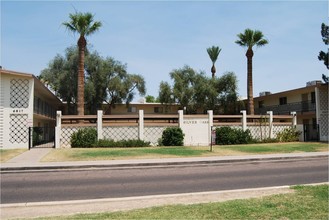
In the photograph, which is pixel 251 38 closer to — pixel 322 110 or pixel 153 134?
pixel 322 110

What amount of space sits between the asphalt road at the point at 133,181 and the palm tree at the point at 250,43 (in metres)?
21.8

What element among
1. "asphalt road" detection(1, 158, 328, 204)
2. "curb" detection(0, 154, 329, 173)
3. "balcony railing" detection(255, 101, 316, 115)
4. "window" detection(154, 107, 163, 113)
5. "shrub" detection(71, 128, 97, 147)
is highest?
"window" detection(154, 107, 163, 113)

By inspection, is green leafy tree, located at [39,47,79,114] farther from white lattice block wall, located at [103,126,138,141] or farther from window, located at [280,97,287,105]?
window, located at [280,97,287,105]

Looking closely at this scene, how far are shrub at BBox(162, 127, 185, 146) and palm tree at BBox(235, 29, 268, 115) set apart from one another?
1147 cm

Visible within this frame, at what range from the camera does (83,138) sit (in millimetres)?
24562

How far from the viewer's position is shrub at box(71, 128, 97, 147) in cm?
2444

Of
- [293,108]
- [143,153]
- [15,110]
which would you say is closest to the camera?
[143,153]

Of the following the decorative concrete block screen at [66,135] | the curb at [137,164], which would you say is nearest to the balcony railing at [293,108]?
the curb at [137,164]

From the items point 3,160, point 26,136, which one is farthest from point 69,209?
point 26,136

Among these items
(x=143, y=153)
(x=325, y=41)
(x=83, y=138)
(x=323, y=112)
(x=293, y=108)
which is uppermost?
(x=325, y=41)

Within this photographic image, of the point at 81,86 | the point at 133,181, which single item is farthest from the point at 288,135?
the point at 133,181

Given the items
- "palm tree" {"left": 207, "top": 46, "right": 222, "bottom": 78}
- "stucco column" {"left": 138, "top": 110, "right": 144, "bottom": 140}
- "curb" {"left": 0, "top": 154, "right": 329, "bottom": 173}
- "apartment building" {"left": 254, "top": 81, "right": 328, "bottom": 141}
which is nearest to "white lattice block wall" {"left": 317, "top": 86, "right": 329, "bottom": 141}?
"apartment building" {"left": 254, "top": 81, "right": 328, "bottom": 141}

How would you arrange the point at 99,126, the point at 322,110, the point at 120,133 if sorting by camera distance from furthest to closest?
the point at 322,110 → the point at 120,133 → the point at 99,126

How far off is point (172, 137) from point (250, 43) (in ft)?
50.5
